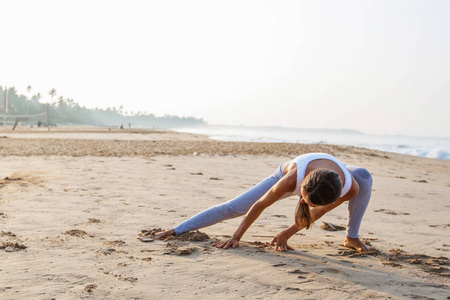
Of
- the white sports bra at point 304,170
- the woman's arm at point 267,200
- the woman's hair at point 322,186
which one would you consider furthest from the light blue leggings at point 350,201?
the woman's hair at point 322,186

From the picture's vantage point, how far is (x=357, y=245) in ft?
11.9

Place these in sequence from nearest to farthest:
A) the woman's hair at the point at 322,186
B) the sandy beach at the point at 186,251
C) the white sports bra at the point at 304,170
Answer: the sandy beach at the point at 186,251 → the woman's hair at the point at 322,186 → the white sports bra at the point at 304,170

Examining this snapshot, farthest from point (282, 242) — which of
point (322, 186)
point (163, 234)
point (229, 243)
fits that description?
point (163, 234)

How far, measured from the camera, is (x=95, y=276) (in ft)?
9.13

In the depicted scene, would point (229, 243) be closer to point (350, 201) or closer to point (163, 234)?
point (163, 234)

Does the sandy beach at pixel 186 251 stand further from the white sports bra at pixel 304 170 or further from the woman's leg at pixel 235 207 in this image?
the white sports bra at pixel 304 170

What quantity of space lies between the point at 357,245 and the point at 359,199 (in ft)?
1.37

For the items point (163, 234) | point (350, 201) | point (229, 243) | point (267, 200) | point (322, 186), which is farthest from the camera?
point (163, 234)

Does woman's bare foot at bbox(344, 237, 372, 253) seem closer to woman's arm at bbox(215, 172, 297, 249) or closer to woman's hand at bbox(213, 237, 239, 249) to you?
woman's arm at bbox(215, 172, 297, 249)

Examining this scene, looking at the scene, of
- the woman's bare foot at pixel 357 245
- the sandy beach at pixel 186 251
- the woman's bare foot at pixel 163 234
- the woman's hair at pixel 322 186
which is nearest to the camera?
the sandy beach at pixel 186 251

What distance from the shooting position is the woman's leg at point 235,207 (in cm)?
366

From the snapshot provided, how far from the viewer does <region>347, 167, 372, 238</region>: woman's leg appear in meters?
3.61

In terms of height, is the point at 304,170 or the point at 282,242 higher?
the point at 304,170

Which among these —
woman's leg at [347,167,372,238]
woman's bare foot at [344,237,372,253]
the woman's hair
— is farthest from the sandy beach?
the woman's hair
